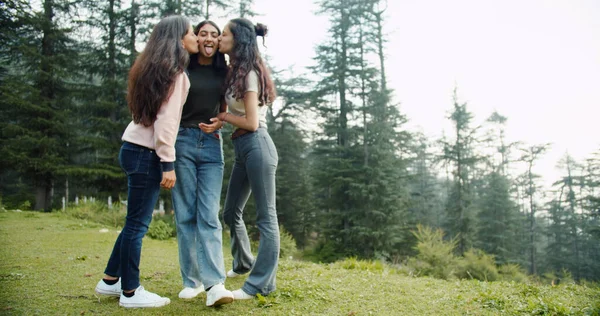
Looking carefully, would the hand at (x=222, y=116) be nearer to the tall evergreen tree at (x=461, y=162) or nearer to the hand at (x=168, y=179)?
the hand at (x=168, y=179)

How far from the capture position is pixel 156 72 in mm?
2496

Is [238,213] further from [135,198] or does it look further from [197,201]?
[135,198]

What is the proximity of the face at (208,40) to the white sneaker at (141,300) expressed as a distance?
182 cm

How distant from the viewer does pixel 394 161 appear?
19.0 m

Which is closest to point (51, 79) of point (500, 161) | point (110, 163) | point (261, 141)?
point (110, 163)

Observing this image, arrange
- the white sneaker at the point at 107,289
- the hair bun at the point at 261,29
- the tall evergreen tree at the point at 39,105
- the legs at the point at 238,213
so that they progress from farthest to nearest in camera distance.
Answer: the tall evergreen tree at the point at 39,105 → the legs at the point at 238,213 → the hair bun at the point at 261,29 → the white sneaker at the point at 107,289

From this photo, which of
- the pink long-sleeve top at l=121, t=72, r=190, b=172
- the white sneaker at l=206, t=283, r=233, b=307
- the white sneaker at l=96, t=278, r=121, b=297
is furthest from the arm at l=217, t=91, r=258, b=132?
the white sneaker at l=96, t=278, r=121, b=297

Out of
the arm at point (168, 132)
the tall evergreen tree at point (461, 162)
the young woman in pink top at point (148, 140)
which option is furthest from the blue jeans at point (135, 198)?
the tall evergreen tree at point (461, 162)

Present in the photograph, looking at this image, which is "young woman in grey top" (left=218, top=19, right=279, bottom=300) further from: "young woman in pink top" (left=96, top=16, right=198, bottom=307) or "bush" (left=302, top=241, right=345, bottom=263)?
"bush" (left=302, top=241, right=345, bottom=263)

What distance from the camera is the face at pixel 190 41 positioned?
2.71 metres

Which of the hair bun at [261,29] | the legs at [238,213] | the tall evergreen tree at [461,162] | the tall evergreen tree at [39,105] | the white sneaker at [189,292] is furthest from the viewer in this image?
the tall evergreen tree at [461,162]

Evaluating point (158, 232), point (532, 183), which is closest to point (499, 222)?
point (532, 183)

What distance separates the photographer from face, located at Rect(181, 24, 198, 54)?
8.89 feet

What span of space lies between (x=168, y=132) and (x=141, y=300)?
1.19 metres
